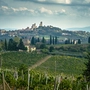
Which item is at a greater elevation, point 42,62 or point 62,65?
A: point 62,65

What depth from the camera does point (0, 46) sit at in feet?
327

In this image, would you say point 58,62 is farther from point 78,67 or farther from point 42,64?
point 78,67

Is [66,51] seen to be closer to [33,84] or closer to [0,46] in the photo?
[0,46]

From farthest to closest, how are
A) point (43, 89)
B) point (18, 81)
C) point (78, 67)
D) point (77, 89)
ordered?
point (78, 67)
point (18, 81)
point (77, 89)
point (43, 89)

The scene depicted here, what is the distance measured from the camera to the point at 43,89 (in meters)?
21.0

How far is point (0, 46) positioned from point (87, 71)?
75566mm

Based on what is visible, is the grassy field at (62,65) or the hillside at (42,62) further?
the hillside at (42,62)

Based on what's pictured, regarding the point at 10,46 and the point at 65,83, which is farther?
the point at 10,46

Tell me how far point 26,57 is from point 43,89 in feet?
182

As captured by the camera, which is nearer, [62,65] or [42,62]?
[62,65]

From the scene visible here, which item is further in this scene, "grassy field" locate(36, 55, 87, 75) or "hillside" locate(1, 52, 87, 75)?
"hillside" locate(1, 52, 87, 75)

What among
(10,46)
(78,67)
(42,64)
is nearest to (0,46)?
(10,46)

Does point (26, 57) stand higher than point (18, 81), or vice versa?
point (18, 81)

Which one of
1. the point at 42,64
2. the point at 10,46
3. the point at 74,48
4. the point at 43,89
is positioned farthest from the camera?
the point at 74,48
